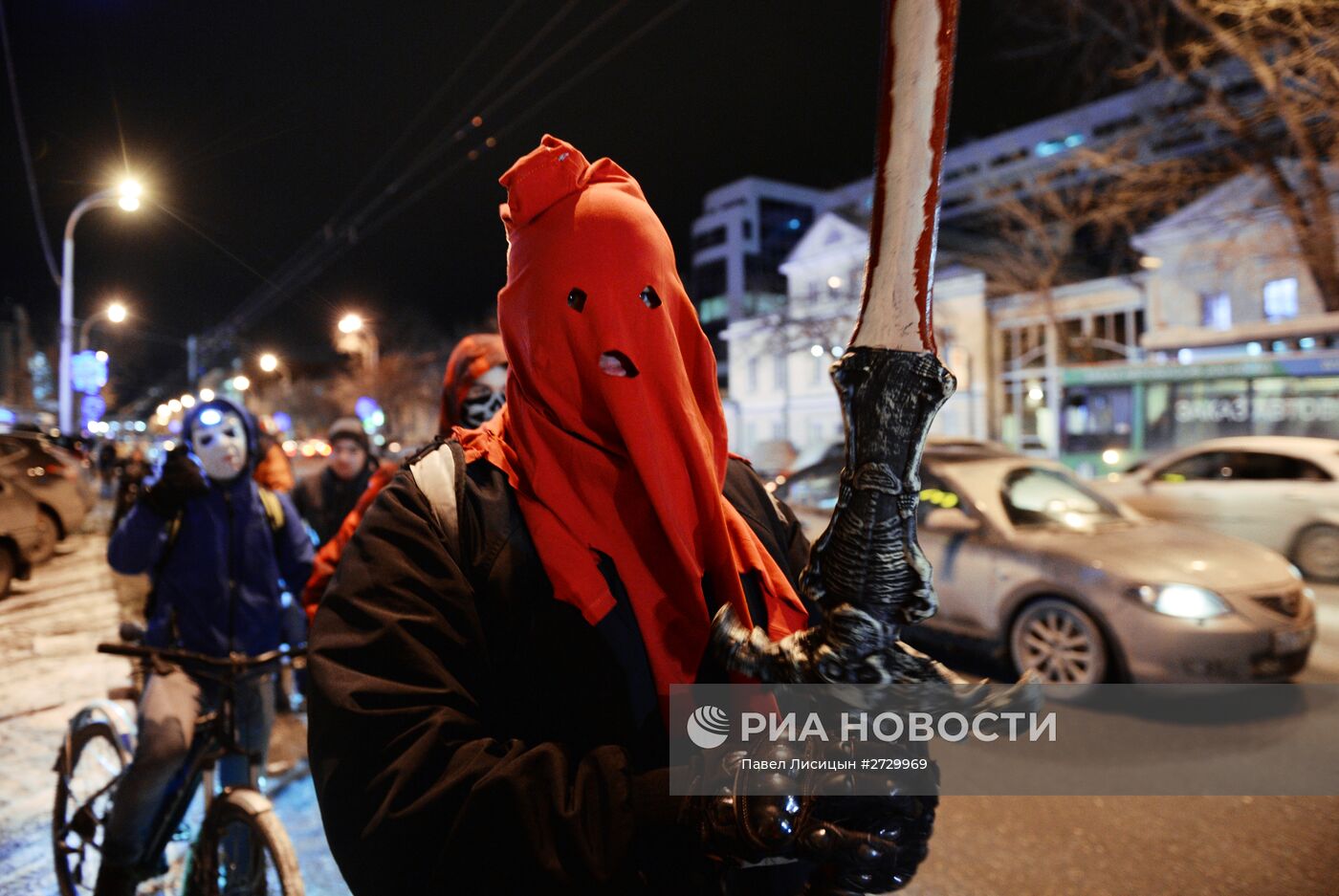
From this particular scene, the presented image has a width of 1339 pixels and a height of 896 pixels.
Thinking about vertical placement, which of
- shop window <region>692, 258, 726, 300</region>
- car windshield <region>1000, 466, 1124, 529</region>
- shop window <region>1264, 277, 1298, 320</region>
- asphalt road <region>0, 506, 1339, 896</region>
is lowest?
asphalt road <region>0, 506, 1339, 896</region>

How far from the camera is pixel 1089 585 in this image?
5434 mm

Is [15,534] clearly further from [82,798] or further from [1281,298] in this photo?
[1281,298]

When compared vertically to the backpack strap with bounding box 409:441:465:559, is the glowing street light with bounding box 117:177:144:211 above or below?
above

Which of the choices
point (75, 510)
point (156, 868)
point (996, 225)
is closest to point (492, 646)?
point (156, 868)

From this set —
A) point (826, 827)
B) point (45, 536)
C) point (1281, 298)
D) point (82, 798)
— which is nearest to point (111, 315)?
point (45, 536)

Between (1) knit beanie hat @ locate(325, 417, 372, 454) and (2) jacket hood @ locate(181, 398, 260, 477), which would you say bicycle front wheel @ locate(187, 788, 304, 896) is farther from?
(1) knit beanie hat @ locate(325, 417, 372, 454)

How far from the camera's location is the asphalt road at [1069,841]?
127 inches

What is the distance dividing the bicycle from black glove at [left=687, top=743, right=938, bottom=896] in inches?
85.6

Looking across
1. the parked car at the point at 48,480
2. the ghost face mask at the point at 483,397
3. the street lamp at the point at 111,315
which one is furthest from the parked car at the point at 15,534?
the street lamp at the point at 111,315

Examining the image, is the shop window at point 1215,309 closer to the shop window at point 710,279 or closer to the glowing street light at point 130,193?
the glowing street light at point 130,193

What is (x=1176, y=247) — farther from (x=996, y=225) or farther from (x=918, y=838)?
(x=918, y=838)

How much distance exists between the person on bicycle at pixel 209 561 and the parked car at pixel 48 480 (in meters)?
9.34

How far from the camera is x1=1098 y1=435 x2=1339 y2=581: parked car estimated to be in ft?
30.9

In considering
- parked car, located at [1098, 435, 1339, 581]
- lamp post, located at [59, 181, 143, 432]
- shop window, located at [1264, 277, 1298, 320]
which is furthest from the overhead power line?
shop window, located at [1264, 277, 1298, 320]
